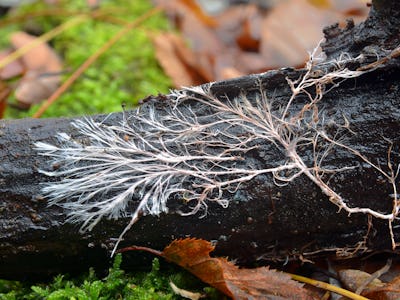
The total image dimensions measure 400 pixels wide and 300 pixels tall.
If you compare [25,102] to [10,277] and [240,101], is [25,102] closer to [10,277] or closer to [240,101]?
[10,277]

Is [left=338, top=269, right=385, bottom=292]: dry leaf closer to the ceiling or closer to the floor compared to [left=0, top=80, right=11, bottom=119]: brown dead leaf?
closer to the floor

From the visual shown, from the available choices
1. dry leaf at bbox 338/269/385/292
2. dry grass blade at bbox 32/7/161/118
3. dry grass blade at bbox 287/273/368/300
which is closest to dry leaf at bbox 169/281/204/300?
dry grass blade at bbox 287/273/368/300

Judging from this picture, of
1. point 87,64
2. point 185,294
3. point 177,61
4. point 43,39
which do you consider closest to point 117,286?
point 185,294

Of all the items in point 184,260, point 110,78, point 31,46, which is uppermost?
point 31,46

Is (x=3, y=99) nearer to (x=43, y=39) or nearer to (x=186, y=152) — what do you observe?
(x=43, y=39)

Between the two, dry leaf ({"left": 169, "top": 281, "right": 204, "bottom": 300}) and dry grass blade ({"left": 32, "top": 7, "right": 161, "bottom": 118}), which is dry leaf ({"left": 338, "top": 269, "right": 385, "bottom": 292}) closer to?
dry leaf ({"left": 169, "top": 281, "right": 204, "bottom": 300})

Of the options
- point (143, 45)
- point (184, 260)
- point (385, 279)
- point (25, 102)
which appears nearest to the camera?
point (184, 260)

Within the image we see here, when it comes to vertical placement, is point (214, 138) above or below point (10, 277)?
above

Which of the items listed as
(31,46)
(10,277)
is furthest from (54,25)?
(10,277)
